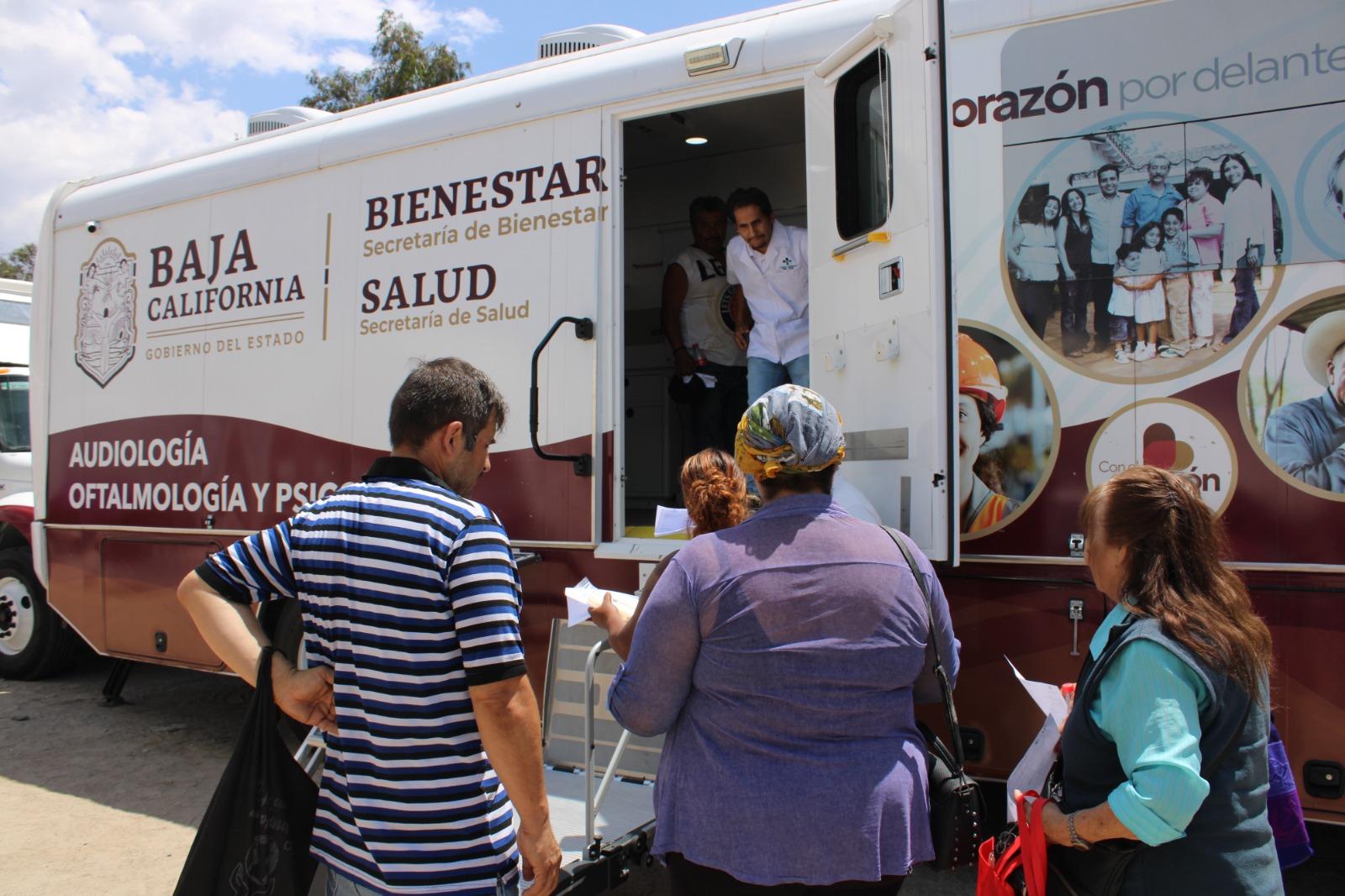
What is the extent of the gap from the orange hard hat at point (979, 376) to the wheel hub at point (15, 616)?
640 cm

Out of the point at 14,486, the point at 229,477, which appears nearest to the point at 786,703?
the point at 229,477

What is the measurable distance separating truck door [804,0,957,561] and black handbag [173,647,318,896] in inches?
70.0

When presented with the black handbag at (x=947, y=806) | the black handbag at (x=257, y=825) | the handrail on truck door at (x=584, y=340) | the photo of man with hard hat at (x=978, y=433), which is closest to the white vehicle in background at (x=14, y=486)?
the handrail on truck door at (x=584, y=340)

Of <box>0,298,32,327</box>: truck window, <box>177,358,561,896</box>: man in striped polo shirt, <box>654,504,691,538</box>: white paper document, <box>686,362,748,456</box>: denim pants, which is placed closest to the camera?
<box>177,358,561,896</box>: man in striped polo shirt

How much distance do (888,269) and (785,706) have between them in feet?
5.85

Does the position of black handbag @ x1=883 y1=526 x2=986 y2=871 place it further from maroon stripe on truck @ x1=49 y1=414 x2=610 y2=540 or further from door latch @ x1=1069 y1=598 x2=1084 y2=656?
maroon stripe on truck @ x1=49 y1=414 x2=610 y2=540

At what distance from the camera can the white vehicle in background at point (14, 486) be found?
6645mm

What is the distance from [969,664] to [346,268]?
3239 mm

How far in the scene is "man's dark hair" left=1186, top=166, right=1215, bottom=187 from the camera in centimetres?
307

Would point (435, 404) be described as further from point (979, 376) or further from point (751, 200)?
point (751, 200)

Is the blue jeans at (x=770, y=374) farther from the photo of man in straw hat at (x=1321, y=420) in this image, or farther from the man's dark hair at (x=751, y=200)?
the photo of man in straw hat at (x=1321, y=420)

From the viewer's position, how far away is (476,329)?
4219mm

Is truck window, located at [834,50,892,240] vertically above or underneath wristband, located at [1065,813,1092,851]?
above

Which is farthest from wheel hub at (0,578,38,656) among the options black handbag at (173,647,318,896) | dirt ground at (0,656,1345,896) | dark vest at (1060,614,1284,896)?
dark vest at (1060,614,1284,896)
